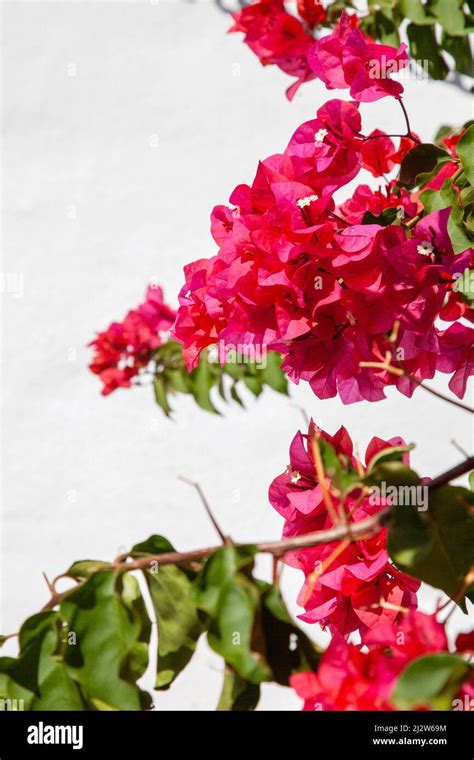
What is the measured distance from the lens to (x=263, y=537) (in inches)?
68.5

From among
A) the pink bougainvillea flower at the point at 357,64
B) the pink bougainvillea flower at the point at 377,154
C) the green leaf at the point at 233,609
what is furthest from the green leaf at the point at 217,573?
the pink bougainvillea flower at the point at 377,154

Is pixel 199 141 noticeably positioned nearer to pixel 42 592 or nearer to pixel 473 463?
pixel 42 592

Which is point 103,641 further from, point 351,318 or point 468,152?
point 468,152

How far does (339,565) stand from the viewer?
49 cm

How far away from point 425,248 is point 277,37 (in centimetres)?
45

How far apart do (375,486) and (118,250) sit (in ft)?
5.60

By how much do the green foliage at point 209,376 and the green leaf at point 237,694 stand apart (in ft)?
2.00

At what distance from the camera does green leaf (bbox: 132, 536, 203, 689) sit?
0.44 m

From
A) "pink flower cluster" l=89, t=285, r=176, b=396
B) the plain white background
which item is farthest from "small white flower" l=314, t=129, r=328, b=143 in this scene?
the plain white background

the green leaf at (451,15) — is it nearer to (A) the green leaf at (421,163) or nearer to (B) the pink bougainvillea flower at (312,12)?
(B) the pink bougainvillea flower at (312,12)

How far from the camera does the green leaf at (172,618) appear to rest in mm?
439

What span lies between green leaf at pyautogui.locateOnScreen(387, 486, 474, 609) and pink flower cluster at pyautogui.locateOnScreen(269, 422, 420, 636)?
73mm

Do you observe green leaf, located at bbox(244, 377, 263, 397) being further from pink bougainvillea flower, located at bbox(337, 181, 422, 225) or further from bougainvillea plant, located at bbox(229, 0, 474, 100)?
pink bougainvillea flower, located at bbox(337, 181, 422, 225)
